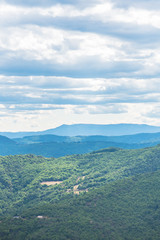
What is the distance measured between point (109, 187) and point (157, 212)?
120 ft

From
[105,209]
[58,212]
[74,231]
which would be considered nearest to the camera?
[74,231]

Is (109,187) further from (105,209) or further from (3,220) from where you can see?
(3,220)

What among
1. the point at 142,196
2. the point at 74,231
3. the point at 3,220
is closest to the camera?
the point at 74,231

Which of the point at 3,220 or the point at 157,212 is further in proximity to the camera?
the point at 157,212

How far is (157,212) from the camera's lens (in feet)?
516

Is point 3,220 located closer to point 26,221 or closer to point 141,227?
point 26,221

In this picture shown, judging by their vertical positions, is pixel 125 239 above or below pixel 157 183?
below

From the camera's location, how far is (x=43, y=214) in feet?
479

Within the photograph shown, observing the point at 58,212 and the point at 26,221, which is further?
the point at 58,212

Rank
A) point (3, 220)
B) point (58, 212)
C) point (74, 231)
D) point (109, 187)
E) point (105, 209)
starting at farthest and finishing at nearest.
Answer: point (109, 187), point (105, 209), point (58, 212), point (3, 220), point (74, 231)

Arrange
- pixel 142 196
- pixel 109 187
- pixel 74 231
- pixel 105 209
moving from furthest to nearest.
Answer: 1. pixel 109 187
2. pixel 142 196
3. pixel 105 209
4. pixel 74 231

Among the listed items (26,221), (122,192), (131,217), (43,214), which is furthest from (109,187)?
(26,221)

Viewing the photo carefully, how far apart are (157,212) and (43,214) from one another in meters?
51.4

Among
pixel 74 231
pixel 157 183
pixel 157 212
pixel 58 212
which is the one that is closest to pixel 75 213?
pixel 58 212
